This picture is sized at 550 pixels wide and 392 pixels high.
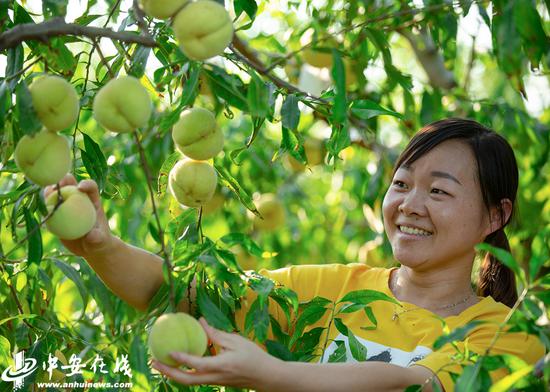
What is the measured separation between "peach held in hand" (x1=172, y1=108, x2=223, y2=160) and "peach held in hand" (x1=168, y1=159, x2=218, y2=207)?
0.05m

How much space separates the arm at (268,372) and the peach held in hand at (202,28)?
455 mm

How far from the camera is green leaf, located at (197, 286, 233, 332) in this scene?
161cm

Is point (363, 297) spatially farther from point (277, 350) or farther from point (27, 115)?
point (27, 115)

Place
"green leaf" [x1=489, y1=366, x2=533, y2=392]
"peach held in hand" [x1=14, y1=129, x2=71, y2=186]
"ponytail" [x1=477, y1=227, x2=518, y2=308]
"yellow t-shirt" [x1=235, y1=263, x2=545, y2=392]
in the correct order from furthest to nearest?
"ponytail" [x1=477, y1=227, x2=518, y2=308] → "yellow t-shirt" [x1=235, y1=263, x2=545, y2=392] → "peach held in hand" [x1=14, y1=129, x2=71, y2=186] → "green leaf" [x1=489, y1=366, x2=533, y2=392]

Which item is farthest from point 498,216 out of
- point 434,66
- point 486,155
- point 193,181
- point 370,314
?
point 434,66

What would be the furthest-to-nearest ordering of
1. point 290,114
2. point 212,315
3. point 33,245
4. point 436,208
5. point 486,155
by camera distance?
1. point 486,155
2. point 436,208
3. point 290,114
4. point 33,245
5. point 212,315

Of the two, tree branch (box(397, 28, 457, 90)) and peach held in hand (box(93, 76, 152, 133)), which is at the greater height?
tree branch (box(397, 28, 457, 90))

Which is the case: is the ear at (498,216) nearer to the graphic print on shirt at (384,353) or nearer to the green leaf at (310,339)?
the graphic print on shirt at (384,353)

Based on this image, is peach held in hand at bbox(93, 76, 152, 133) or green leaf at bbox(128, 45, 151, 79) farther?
green leaf at bbox(128, 45, 151, 79)

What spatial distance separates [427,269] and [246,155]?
5.77 feet

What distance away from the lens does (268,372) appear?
1.54m

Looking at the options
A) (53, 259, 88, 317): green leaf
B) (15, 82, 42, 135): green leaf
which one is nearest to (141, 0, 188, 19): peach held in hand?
(15, 82, 42, 135): green leaf

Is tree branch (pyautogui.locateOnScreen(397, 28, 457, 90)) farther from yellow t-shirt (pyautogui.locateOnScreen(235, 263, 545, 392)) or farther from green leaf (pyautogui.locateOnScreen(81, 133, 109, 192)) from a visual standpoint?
green leaf (pyautogui.locateOnScreen(81, 133, 109, 192))

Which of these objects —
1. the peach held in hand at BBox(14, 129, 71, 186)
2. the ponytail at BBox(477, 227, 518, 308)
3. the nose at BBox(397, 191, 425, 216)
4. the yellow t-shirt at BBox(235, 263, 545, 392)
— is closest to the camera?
the peach held in hand at BBox(14, 129, 71, 186)
